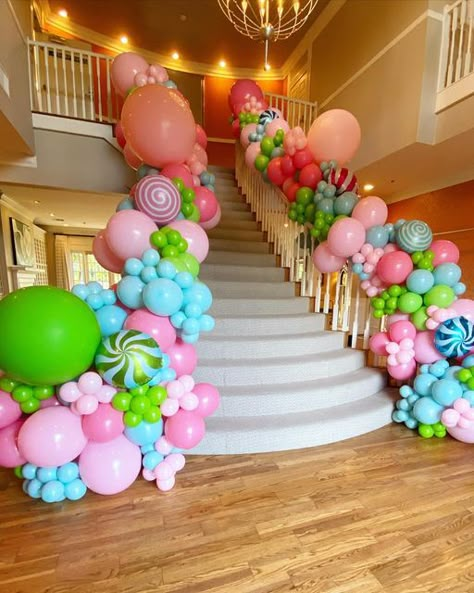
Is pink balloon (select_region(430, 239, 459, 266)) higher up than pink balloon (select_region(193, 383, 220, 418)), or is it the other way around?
pink balloon (select_region(430, 239, 459, 266))

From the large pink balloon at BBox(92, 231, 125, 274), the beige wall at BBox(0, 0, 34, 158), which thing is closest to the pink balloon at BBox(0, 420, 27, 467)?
the large pink balloon at BBox(92, 231, 125, 274)

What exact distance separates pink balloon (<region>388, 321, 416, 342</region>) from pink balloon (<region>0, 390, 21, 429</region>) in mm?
2303

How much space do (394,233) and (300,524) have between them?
6.42 ft

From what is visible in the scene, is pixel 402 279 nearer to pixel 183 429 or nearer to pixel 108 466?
pixel 183 429

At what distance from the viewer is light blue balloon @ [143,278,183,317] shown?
1.50m

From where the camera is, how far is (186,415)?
62.4 inches

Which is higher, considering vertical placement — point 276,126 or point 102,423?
point 276,126

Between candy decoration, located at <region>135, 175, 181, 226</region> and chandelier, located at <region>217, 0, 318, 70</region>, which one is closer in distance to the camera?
candy decoration, located at <region>135, 175, 181, 226</region>

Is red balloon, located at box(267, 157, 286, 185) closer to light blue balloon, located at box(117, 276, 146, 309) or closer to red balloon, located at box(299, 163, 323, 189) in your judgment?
red balloon, located at box(299, 163, 323, 189)

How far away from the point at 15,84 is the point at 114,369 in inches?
135

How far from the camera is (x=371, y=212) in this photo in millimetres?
2293

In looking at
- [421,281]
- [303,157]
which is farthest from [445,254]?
[303,157]

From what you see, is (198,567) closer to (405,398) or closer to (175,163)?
(405,398)

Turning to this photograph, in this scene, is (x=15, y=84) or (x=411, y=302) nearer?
(x=411, y=302)
